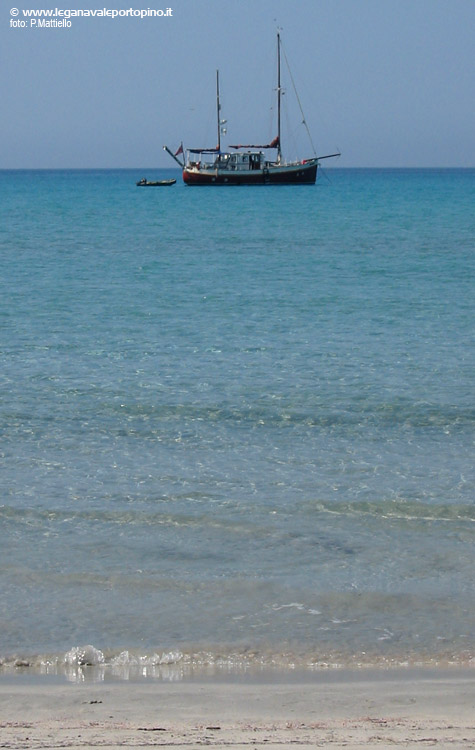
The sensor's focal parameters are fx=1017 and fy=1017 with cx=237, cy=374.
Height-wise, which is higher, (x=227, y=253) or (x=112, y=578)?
(x=227, y=253)

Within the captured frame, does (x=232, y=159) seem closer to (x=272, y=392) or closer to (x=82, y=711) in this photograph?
(x=272, y=392)

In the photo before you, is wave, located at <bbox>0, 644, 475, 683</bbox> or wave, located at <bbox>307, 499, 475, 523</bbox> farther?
wave, located at <bbox>307, 499, 475, 523</bbox>

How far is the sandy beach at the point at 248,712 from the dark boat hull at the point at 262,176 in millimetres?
96627

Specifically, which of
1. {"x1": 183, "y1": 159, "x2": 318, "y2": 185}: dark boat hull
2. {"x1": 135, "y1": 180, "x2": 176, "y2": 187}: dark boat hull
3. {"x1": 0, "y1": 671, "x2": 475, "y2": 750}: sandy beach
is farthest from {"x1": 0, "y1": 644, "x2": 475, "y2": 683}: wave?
{"x1": 135, "y1": 180, "x2": 176, "y2": 187}: dark boat hull

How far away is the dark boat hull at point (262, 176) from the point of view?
100938mm

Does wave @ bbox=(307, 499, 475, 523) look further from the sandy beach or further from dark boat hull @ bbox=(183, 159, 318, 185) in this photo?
dark boat hull @ bbox=(183, 159, 318, 185)

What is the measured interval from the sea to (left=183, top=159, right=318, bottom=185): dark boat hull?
78074mm

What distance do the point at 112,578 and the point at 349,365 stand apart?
8398 mm

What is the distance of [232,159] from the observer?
10325 cm

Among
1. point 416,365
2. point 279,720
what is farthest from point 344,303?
point 279,720

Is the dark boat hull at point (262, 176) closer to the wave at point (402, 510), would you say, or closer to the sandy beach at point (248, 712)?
the wave at point (402, 510)

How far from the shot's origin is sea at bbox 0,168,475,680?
7.22 m

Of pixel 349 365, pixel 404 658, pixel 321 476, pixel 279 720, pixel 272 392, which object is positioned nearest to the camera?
pixel 279 720

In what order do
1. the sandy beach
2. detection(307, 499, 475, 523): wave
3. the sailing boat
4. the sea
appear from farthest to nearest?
the sailing boat, detection(307, 499, 475, 523): wave, the sea, the sandy beach
